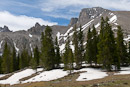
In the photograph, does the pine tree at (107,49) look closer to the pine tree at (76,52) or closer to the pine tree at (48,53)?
the pine tree at (76,52)

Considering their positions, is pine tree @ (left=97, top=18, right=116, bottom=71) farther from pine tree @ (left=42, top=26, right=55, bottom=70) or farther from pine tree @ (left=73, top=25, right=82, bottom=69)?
pine tree @ (left=42, top=26, right=55, bottom=70)

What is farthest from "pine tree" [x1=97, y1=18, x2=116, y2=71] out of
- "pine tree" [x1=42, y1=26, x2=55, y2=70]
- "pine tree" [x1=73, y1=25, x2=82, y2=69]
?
"pine tree" [x1=42, y1=26, x2=55, y2=70]

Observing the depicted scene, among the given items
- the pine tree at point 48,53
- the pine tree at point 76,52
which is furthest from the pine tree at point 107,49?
the pine tree at point 48,53

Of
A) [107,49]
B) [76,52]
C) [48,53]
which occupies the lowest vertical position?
[48,53]

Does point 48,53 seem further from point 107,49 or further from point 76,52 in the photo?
point 107,49

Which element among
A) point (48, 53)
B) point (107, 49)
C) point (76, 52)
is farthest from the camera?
point (48, 53)

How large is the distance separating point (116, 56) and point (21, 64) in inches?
1932

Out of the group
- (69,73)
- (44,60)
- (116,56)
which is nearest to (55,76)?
(69,73)

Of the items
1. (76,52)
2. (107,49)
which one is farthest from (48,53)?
(107,49)

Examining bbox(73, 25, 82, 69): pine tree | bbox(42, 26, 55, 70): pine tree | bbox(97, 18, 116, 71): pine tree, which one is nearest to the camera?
bbox(97, 18, 116, 71): pine tree

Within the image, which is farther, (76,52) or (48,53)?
(48,53)

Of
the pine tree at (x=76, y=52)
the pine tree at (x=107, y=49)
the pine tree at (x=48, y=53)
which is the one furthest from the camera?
the pine tree at (x=48, y=53)

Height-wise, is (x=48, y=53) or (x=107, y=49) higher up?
(x=107, y=49)

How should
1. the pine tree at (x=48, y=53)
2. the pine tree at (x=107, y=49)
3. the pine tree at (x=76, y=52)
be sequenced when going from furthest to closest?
the pine tree at (x=48, y=53)
the pine tree at (x=76, y=52)
the pine tree at (x=107, y=49)
